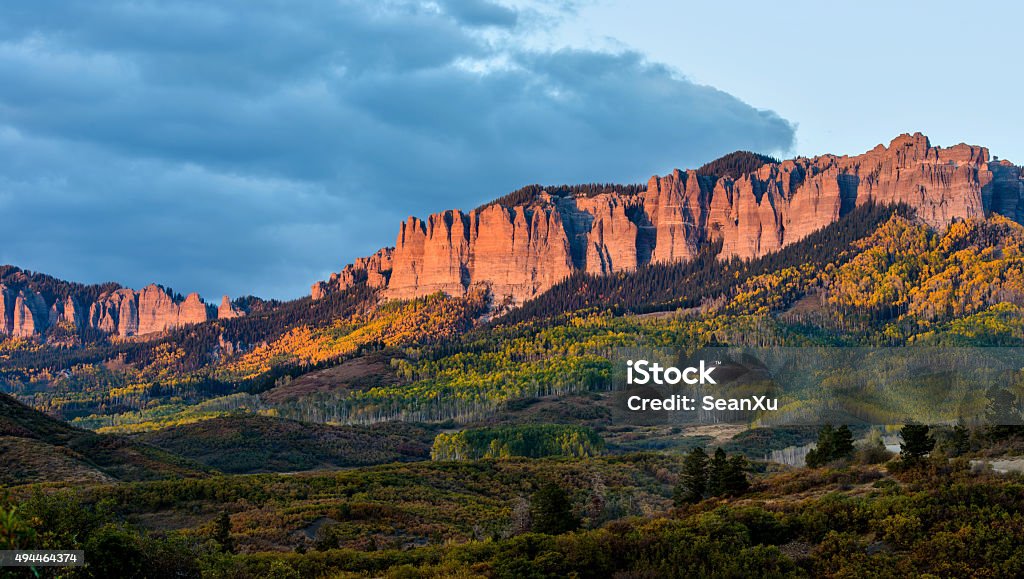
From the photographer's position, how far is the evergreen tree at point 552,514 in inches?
1722

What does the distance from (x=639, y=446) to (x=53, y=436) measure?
234 feet

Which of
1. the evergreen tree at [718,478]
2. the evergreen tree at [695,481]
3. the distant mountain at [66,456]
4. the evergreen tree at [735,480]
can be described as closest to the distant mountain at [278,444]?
the distant mountain at [66,456]

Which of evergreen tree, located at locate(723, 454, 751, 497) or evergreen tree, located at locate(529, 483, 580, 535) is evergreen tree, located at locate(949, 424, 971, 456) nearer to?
evergreen tree, located at locate(723, 454, 751, 497)

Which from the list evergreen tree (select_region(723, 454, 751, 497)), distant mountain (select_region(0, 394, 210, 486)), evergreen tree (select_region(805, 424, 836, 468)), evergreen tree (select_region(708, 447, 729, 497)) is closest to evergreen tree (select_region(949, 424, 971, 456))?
evergreen tree (select_region(805, 424, 836, 468))

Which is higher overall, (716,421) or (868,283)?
(868,283)

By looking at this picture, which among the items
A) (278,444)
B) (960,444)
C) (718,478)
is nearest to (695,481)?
(718,478)

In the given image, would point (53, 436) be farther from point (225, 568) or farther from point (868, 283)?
point (868, 283)

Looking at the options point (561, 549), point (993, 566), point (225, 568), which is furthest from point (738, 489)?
point (225, 568)

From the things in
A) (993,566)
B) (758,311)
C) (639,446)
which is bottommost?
(639,446)

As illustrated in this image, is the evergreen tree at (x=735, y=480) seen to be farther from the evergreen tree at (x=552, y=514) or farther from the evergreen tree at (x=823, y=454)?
the evergreen tree at (x=823, y=454)

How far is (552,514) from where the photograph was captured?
44.4 meters

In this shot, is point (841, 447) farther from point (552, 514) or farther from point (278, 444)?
point (278, 444)

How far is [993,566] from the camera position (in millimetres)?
24594

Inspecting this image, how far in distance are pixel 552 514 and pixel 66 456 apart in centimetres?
5461
